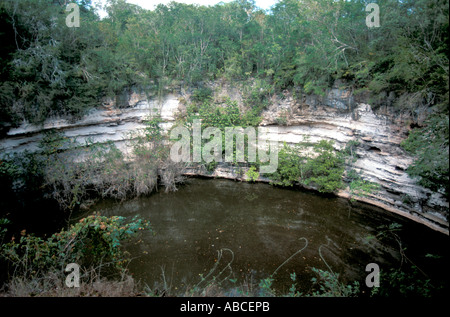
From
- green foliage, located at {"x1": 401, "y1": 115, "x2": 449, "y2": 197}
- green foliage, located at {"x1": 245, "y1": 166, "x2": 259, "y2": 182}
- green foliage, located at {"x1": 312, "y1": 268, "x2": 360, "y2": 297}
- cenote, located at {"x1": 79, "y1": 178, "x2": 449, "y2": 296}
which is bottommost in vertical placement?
cenote, located at {"x1": 79, "y1": 178, "x2": 449, "y2": 296}

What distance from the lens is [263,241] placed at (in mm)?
5969

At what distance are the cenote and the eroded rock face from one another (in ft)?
Answer: 2.08

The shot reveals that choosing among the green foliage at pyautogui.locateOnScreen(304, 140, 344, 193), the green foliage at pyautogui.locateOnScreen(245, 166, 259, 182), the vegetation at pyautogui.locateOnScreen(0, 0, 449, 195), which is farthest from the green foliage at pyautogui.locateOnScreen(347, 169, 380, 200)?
the green foliage at pyautogui.locateOnScreen(245, 166, 259, 182)

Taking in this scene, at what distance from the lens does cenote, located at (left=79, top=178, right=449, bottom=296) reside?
4764 millimetres

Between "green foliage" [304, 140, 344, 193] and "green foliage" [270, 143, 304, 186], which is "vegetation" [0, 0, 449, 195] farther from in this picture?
"green foliage" [270, 143, 304, 186]

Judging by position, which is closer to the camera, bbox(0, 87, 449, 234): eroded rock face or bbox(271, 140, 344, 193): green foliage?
bbox(0, 87, 449, 234): eroded rock face

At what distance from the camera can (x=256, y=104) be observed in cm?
1124

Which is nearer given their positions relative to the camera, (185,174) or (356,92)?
(356,92)

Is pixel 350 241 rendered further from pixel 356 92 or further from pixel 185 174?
pixel 185 174

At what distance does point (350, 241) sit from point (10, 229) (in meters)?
9.76

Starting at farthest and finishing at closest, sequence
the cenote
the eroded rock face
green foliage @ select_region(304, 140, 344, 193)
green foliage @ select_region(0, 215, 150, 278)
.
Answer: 1. green foliage @ select_region(304, 140, 344, 193)
2. the eroded rock face
3. the cenote
4. green foliage @ select_region(0, 215, 150, 278)

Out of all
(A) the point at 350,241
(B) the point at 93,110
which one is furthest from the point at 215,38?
(A) the point at 350,241

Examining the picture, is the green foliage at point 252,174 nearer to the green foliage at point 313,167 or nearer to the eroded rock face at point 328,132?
the eroded rock face at point 328,132

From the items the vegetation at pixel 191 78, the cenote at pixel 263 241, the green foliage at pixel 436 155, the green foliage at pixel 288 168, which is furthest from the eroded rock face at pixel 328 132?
the green foliage at pixel 436 155
